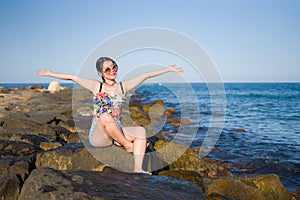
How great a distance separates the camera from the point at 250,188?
13.8ft

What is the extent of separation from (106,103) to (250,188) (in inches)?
104

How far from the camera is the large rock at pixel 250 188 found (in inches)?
163

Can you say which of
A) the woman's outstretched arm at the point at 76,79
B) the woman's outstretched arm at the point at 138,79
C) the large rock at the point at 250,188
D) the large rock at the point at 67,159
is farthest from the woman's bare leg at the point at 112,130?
the large rock at the point at 250,188

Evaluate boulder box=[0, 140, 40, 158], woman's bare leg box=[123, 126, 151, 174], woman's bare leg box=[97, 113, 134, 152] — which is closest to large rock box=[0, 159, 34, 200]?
boulder box=[0, 140, 40, 158]

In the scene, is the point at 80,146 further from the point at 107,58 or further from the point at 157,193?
the point at 157,193

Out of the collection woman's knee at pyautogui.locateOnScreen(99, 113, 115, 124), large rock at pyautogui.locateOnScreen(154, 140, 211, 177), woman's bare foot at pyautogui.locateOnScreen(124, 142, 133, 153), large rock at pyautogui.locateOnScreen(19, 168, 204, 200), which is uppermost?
woman's knee at pyautogui.locateOnScreen(99, 113, 115, 124)

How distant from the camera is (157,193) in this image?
3.06 metres

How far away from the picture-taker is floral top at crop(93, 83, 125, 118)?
4.57 metres

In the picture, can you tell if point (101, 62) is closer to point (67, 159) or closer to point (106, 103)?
point (106, 103)

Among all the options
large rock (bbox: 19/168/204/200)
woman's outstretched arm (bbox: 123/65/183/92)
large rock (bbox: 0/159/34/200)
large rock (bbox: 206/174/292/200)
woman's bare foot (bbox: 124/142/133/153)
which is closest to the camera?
large rock (bbox: 19/168/204/200)

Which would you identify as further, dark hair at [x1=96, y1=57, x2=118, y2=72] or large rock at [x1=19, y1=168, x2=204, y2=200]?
dark hair at [x1=96, y1=57, x2=118, y2=72]

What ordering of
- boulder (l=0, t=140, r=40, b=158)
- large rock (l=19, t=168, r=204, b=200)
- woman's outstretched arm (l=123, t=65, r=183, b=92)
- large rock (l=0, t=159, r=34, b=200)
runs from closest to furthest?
large rock (l=19, t=168, r=204, b=200) < large rock (l=0, t=159, r=34, b=200) < woman's outstretched arm (l=123, t=65, r=183, b=92) < boulder (l=0, t=140, r=40, b=158)

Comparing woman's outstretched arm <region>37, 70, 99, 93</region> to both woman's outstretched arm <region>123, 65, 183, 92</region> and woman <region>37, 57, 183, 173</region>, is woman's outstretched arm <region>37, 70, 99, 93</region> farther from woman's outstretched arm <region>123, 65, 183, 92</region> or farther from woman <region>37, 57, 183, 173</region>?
woman's outstretched arm <region>123, 65, 183, 92</region>

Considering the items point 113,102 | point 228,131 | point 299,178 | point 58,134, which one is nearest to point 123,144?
point 113,102
